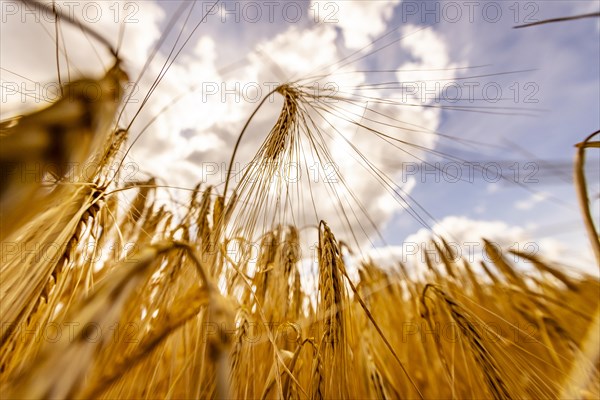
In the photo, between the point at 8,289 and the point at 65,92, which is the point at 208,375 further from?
the point at 65,92

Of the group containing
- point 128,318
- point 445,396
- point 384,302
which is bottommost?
point 445,396

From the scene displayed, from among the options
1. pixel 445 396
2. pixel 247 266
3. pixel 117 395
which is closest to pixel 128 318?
pixel 117 395

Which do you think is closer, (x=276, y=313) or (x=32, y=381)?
(x=32, y=381)

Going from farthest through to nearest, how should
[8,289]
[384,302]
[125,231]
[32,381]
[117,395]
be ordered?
[384,302] → [125,231] → [117,395] → [8,289] → [32,381]

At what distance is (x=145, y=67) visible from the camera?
713 mm

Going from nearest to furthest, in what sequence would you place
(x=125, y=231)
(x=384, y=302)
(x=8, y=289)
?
1. (x=8, y=289)
2. (x=125, y=231)
3. (x=384, y=302)

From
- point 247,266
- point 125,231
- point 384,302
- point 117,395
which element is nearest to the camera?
point 117,395

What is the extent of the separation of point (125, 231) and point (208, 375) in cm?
96

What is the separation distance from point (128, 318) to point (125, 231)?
0.77m

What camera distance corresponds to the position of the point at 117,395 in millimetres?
604

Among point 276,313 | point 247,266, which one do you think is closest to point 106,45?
point 247,266

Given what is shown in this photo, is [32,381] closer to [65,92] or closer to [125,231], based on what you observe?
[65,92]

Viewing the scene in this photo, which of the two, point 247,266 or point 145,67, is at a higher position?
point 145,67

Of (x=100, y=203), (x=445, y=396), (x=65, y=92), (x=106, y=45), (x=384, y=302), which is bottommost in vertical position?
(x=445, y=396)
